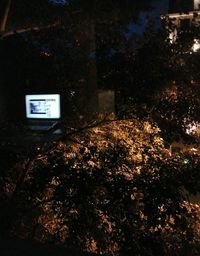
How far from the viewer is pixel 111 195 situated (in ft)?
18.1

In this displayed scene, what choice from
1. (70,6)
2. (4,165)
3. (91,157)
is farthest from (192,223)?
(70,6)

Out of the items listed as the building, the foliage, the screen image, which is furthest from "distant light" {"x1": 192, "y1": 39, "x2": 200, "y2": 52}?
the screen image

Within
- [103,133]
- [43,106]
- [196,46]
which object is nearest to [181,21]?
[196,46]

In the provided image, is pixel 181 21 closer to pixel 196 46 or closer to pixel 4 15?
pixel 196 46

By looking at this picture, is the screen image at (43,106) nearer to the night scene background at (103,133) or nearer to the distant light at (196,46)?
the night scene background at (103,133)

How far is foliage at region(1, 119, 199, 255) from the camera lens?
17.9 ft

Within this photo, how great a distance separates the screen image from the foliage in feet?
4.37

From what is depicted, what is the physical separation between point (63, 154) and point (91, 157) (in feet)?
1.61

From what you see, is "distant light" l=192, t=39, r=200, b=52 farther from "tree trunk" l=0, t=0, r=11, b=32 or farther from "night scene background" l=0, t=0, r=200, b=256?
"tree trunk" l=0, t=0, r=11, b=32

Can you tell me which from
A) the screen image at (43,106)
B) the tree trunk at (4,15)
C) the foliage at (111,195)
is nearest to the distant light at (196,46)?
the foliage at (111,195)

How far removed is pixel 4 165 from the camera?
20.9 ft

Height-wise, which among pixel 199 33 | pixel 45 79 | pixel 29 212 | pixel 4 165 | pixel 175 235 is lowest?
pixel 175 235

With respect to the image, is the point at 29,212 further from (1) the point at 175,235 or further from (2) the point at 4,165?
(1) the point at 175,235

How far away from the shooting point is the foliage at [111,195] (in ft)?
17.9
